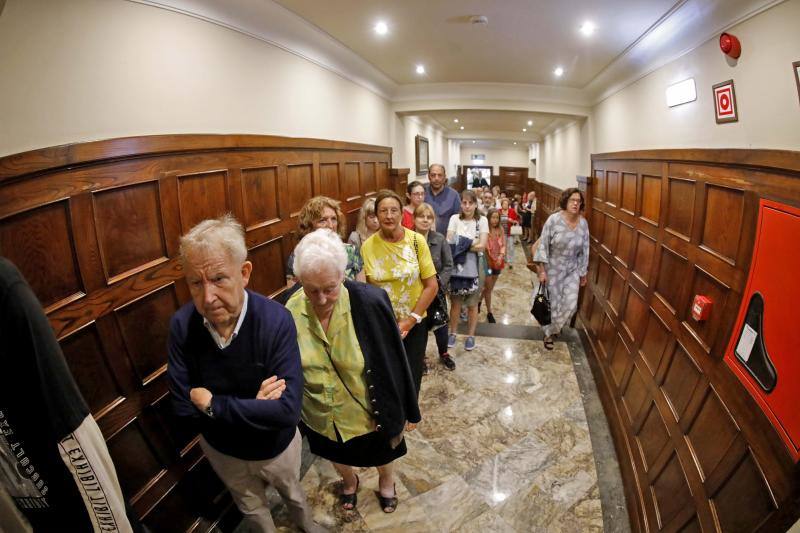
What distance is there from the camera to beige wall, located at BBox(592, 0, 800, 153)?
1361mm

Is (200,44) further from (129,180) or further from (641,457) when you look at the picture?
(641,457)

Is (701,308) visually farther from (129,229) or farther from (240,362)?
(129,229)

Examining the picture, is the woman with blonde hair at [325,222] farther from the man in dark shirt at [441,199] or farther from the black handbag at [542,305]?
the black handbag at [542,305]

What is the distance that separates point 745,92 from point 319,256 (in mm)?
2036

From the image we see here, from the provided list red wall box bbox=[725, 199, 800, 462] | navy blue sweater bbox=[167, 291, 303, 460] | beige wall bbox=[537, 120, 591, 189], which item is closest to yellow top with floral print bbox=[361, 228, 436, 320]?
navy blue sweater bbox=[167, 291, 303, 460]

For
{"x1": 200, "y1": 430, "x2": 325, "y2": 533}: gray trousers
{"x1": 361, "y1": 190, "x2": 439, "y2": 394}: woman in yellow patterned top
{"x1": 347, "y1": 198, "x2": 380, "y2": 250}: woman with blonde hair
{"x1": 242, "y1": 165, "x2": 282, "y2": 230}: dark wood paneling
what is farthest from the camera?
{"x1": 347, "y1": 198, "x2": 380, "y2": 250}: woman with blonde hair

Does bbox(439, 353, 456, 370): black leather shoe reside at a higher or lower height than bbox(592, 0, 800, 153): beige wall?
lower

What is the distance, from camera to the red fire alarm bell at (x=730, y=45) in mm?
1678

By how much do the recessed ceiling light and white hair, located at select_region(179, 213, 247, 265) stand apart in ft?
7.45

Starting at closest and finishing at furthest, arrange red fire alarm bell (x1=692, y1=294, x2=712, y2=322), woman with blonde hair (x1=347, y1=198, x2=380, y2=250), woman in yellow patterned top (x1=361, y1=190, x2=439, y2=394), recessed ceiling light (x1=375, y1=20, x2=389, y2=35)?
red fire alarm bell (x1=692, y1=294, x2=712, y2=322) < woman in yellow patterned top (x1=361, y1=190, x2=439, y2=394) < recessed ceiling light (x1=375, y1=20, x2=389, y2=35) < woman with blonde hair (x1=347, y1=198, x2=380, y2=250)

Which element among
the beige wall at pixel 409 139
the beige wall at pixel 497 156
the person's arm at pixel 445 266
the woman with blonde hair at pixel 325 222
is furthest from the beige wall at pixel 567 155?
the beige wall at pixel 497 156

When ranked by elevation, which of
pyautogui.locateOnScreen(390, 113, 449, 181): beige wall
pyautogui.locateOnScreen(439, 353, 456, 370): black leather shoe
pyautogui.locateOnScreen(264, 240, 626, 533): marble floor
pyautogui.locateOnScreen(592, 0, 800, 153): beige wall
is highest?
pyautogui.locateOnScreen(390, 113, 449, 181): beige wall

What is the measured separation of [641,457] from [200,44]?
3290mm

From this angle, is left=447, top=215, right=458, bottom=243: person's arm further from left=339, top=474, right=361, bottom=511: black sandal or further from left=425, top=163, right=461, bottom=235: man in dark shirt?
left=339, top=474, right=361, bottom=511: black sandal
